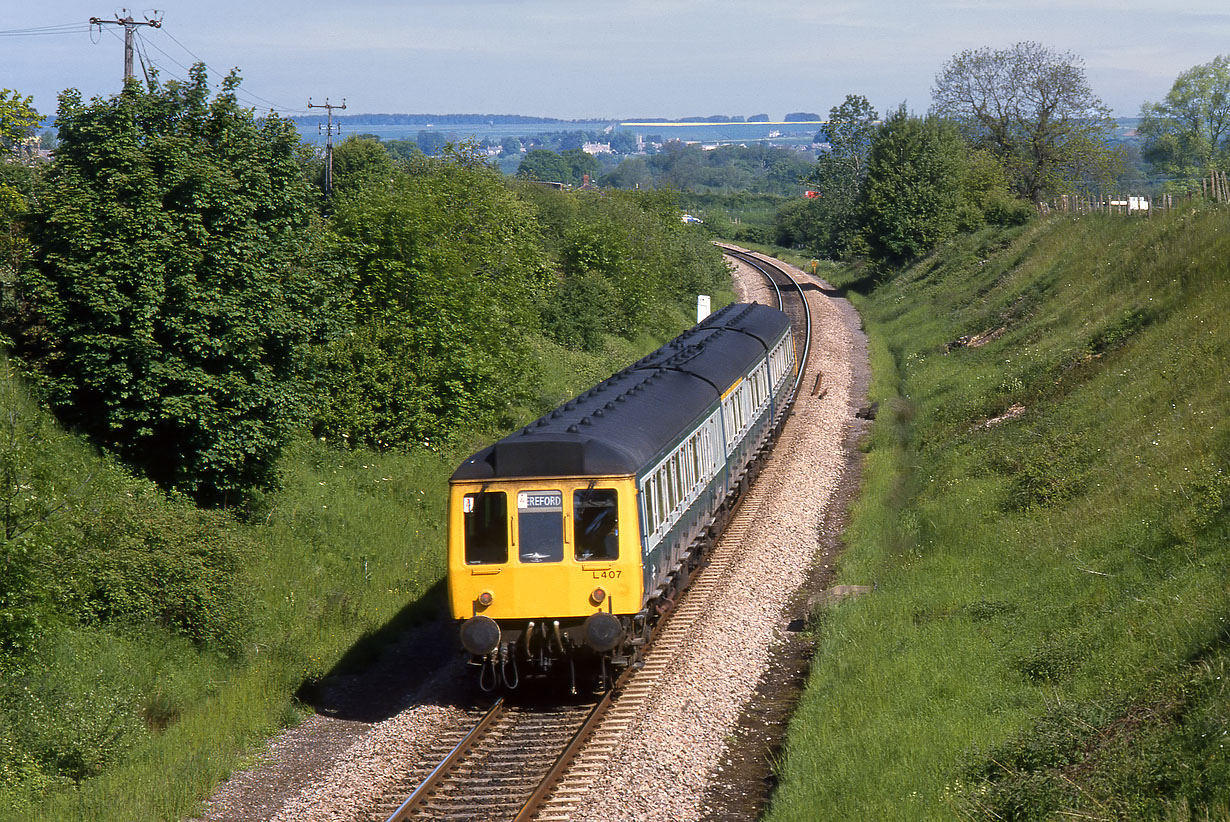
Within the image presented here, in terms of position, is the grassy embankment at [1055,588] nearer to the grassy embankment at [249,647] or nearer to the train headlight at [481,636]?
the train headlight at [481,636]

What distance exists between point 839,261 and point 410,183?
50.8 m

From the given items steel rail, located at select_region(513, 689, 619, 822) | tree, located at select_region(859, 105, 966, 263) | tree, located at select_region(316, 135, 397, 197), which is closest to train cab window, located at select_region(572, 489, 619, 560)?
steel rail, located at select_region(513, 689, 619, 822)

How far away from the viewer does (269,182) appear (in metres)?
17.6

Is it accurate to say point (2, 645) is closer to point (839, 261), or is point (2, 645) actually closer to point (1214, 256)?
point (1214, 256)

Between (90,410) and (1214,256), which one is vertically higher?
(1214,256)

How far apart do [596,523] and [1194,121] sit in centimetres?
10552

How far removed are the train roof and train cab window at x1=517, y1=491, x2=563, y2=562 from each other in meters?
0.27

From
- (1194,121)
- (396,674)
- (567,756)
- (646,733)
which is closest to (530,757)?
(567,756)

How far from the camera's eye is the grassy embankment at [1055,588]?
29.5ft

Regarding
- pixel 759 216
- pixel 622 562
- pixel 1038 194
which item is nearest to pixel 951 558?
pixel 622 562

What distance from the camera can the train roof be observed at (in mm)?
12469

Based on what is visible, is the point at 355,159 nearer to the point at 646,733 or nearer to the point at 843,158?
the point at 843,158

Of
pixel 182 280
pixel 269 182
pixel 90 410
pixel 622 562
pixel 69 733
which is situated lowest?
pixel 69 733

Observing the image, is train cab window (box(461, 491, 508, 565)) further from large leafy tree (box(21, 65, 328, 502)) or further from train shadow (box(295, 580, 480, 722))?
large leafy tree (box(21, 65, 328, 502))
